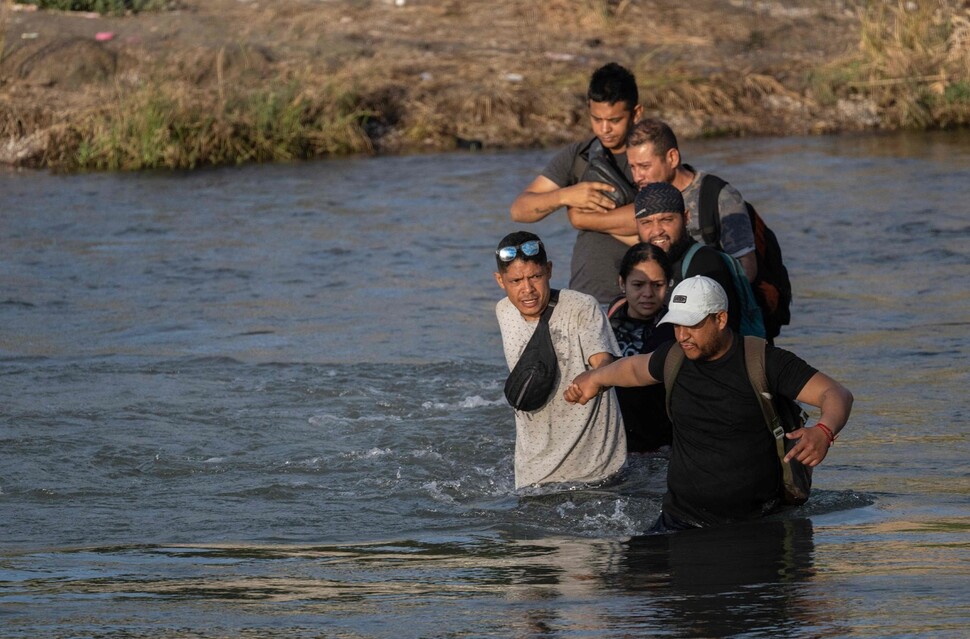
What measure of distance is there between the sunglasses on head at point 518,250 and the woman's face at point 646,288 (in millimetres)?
786

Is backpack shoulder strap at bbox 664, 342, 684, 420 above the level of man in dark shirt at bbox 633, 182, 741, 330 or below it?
below

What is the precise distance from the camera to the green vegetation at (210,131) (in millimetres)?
20750

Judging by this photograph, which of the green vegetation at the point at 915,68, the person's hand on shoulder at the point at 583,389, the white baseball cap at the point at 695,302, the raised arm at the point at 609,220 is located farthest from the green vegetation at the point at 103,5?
the white baseball cap at the point at 695,302

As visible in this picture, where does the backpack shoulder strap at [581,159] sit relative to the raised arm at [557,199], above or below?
above

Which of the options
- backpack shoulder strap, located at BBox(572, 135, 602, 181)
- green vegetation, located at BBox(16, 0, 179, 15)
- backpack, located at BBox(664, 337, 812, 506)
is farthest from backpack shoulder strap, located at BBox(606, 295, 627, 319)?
green vegetation, located at BBox(16, 0, 179, 15)

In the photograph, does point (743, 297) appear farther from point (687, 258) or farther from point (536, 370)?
point (536, 370)

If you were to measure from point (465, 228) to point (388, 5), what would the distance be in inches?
403

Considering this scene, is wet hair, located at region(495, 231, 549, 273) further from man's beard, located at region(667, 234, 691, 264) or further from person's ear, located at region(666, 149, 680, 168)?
person's ear, located at region(666, 149, 680, 168)

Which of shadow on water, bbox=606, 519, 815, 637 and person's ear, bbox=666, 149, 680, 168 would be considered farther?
person's ear, bbox=666, 149, 680, 168

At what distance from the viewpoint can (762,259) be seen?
7.59 m

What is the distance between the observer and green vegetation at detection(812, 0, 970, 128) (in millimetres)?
22203

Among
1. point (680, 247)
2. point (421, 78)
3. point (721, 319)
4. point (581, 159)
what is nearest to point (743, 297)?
point (680, 247)

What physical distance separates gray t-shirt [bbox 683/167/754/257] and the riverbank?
1366 cm

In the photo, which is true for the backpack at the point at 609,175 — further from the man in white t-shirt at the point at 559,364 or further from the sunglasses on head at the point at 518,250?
the sunglasses on head at the point at 518,250
